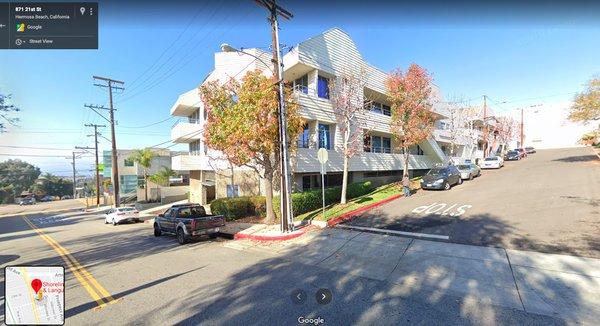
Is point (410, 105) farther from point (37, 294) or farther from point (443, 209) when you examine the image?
point (37, 294)

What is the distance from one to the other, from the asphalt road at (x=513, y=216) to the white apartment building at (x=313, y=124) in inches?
225

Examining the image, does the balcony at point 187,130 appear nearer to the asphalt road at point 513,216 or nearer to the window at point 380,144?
the window at point 380,144

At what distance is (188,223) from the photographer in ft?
38.7

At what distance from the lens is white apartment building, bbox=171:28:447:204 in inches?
687

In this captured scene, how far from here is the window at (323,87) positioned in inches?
746

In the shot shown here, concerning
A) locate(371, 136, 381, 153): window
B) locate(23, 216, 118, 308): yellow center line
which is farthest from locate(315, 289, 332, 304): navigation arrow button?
locate(371, 136, 381, 153): window

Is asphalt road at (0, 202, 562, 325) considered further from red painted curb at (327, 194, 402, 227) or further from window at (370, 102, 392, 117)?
window at (370, 102, 392, 117)

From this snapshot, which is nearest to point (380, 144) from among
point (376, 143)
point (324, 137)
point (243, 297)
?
point (376, 143)

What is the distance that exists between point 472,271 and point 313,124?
1277cm

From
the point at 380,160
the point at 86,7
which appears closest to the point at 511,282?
the point at 86,7

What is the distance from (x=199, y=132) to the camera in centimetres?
2461

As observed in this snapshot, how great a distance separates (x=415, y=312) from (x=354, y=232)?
5841 millimetres

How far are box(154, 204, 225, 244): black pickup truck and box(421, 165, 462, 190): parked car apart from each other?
1356 centimetres

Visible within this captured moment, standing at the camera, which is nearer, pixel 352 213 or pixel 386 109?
pixel 352 213
